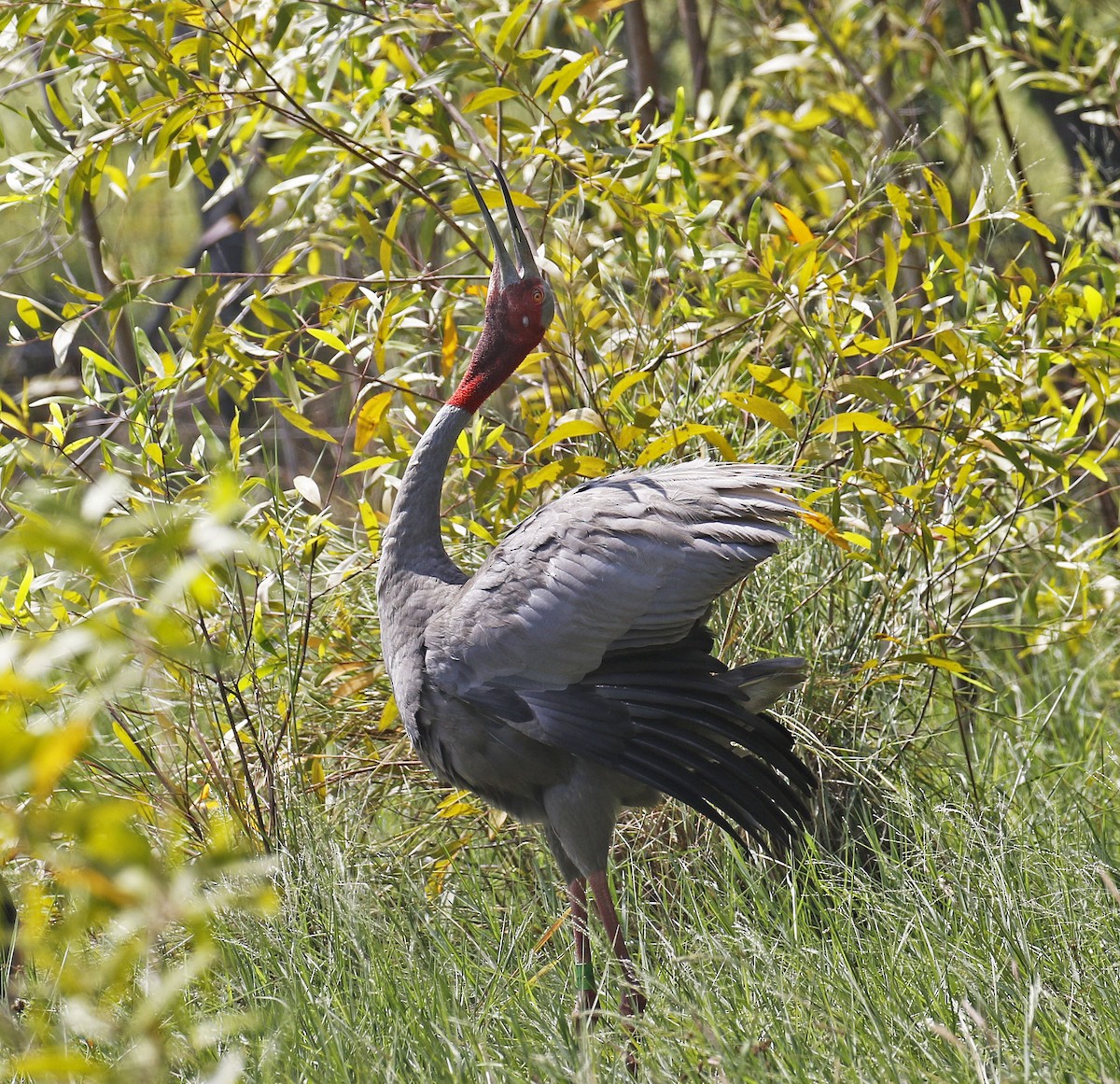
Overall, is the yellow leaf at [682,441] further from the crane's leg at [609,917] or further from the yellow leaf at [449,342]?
the crane's leg at [609,917]

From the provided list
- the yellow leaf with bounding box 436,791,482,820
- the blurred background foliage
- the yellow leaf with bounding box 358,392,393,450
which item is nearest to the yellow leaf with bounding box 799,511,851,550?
the blurred background foliage

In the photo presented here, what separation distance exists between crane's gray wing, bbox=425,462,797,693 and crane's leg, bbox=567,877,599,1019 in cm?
53

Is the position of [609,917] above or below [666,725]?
below

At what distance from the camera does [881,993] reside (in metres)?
2.27

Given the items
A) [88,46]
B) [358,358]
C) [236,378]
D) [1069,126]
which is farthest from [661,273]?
[1069,126]

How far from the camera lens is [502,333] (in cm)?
287

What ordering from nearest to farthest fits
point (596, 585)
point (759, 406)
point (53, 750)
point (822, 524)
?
point (53, 750) < point (596, 585) < point (822, 524) < point (759, 406)

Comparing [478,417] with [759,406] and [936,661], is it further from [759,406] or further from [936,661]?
[936,661]

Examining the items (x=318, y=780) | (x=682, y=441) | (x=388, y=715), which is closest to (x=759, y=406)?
(x=682, y=441)

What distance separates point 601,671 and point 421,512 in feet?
1.76

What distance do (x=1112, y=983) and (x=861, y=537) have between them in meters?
1.01

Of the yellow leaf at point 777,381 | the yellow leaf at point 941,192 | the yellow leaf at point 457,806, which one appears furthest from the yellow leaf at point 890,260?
the yellow leaf at point 457,806

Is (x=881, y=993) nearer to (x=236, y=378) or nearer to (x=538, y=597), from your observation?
(x=538, y=597)

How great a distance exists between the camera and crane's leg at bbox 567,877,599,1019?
8.39ft
